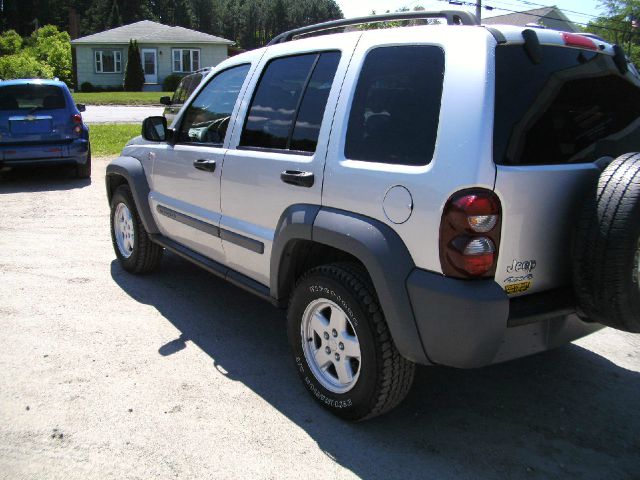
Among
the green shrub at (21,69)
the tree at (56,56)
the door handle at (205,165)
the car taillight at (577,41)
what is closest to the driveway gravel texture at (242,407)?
the door handle at (205,165)

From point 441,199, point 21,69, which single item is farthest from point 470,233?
point 21,69

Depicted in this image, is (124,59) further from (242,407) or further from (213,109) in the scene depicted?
(242,407)

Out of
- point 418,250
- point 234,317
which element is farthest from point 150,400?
point 418,250

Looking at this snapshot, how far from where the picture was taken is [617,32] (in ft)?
141

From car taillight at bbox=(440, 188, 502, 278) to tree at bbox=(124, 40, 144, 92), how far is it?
4473 cm

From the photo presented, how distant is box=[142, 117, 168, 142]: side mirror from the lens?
15.9 feet

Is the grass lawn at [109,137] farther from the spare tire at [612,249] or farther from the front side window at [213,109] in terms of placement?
the spare tire at [612,249]

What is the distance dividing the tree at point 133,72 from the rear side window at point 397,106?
144 ft

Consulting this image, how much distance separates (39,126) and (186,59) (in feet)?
126

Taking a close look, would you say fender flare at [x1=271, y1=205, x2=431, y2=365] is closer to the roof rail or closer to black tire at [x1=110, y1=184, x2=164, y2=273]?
the roof rail

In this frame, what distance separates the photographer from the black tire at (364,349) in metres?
2.89

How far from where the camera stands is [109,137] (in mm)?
16156

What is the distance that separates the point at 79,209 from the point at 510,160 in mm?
7149

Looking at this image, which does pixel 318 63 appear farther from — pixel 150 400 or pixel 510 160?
pixel 150 400
